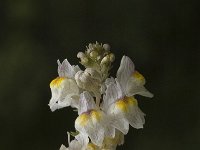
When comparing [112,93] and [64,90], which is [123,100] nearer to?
[112,93]

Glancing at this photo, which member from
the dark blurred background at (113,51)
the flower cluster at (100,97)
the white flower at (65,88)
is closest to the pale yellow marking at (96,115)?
the flower cluster at (100,97)

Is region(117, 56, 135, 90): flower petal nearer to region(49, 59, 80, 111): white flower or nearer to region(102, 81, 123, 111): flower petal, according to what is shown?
region(102, 81, 123, 111): flower petal

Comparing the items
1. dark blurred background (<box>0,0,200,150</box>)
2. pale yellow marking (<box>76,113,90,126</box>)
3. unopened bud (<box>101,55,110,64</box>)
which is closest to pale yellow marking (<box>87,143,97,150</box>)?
pale yellow marking (<box>76,113,90,126</box>)

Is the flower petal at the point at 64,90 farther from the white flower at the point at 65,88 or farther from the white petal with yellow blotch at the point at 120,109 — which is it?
the white petal with yellow blotch at the point at 120,109

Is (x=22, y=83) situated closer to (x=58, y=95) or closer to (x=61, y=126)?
(x=61, y=126)

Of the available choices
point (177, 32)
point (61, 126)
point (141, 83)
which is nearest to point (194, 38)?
point (177, 32)

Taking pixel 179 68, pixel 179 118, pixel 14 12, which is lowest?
pixel 179 118

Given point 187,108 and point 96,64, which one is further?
point 187,108
